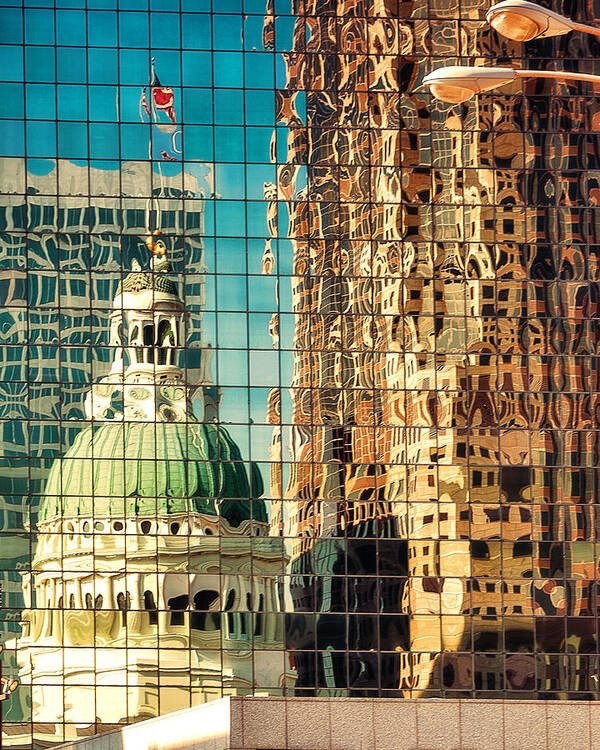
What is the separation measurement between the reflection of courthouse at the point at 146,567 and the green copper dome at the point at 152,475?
0.04 m

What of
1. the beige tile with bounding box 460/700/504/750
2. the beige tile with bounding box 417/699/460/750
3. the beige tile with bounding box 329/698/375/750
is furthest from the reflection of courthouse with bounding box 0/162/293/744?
the beige tile with bounding box 460/700/504/750

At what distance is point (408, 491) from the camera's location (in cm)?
5200

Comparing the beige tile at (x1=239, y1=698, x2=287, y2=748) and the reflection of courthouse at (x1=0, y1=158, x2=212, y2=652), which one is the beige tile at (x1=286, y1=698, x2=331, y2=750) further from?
the reflection of courthouse at (x1=0, y1=158, x2=212, y2=652)

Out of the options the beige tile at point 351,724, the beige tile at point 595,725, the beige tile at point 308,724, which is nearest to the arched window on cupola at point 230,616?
the beige tile at point 308,724

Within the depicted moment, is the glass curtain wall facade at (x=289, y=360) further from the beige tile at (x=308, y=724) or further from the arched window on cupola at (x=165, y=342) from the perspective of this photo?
the beige tile at (x=308, y=724)

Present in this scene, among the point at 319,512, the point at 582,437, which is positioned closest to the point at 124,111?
the point at 319,512

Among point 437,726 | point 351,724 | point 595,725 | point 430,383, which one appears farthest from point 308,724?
point 430,383

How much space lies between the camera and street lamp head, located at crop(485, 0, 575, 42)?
1714 centimetres

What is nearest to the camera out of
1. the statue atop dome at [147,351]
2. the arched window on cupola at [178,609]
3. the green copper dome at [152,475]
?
the arched window on cupola at [178,609]

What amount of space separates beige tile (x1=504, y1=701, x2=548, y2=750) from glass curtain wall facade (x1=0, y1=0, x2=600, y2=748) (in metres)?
0.63

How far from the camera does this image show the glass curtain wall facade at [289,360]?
5116 cm

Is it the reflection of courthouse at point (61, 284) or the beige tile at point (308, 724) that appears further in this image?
the reflection of courthouse at point (61, 284)

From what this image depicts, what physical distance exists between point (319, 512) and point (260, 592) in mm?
3837

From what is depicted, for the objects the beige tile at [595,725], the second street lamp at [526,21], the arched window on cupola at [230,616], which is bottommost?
the beige tile at [595,725]
